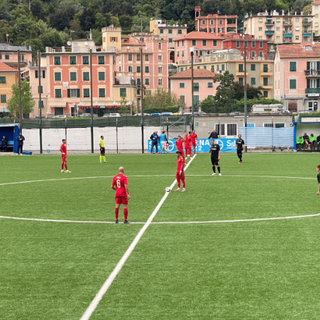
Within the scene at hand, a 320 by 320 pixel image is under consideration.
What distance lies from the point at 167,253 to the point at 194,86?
110618 mm

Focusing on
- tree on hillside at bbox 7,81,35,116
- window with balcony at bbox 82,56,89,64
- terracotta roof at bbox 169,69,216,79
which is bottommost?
tree on hillside at bbox 7,81,35,116

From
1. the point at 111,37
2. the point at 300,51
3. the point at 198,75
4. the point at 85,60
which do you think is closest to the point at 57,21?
the point at 111,37

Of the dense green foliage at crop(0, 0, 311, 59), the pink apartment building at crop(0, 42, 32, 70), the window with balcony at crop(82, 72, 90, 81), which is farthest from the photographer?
the dense green foliage at crop(0, 0, 311, 59)

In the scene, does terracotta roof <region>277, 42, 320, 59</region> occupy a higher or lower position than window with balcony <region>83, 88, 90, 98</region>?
higher

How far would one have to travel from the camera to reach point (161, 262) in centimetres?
1275

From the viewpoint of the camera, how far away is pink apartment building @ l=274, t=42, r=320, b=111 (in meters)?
108

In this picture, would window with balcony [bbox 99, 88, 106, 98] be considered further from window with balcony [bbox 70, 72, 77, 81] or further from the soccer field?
the soccer field

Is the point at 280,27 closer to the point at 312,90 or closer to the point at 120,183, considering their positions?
the point at 312,90

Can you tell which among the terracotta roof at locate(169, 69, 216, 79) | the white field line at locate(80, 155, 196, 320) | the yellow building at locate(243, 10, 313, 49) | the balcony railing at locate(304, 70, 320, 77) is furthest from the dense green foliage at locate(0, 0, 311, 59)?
the white field line at locate(80, 155, 196, 320)

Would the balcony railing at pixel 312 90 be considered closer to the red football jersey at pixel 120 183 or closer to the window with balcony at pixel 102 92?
the window with balcony at pixel 102 92

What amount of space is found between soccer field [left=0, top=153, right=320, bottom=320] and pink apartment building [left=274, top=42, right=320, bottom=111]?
84544 millimetres

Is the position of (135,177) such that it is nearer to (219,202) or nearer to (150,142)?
(219,202)

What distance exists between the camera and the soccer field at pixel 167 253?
982 cm

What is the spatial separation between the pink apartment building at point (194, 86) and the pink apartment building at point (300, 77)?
57.1 feet
